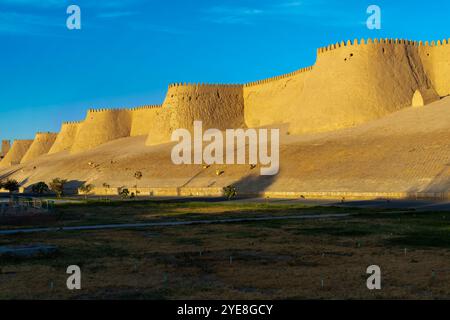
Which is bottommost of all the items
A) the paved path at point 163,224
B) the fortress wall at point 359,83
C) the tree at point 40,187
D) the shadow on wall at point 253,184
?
the paved path at point 163,224

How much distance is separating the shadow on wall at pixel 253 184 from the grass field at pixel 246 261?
2281 cm

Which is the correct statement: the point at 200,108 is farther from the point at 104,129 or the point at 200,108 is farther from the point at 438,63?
the point at 438,63

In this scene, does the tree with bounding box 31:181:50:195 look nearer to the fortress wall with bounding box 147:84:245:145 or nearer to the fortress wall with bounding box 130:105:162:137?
the fortress wall with bounding box 147:84:245:145

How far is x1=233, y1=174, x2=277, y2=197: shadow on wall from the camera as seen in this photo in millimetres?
49562

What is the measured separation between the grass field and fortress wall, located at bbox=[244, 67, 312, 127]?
52853 millimetres

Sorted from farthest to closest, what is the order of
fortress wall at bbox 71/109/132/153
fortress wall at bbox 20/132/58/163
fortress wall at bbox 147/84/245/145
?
fortress wall at bbox 20/132/58/163 → fortress wall at bbox 71/109/132/153 → fortress wall at bbox 147/84/245/145

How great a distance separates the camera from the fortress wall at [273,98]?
78812 mm

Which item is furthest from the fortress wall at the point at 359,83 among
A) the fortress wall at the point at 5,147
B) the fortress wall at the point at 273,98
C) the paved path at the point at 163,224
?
the fortress wall at the point at 5,147

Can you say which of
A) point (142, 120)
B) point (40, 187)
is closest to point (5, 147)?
point (142, 120)

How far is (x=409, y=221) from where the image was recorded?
25031 mm

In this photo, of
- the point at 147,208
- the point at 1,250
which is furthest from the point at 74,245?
the point at 147,208

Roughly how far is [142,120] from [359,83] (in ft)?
169

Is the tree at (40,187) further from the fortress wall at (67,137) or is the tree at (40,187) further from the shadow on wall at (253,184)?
the fortress wall at (67,137)

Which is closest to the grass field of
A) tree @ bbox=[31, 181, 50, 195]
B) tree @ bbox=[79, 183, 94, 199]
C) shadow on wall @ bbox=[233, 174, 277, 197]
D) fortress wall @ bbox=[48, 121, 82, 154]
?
shadow on wall @ bbox=[233, 174, 277, 197]
